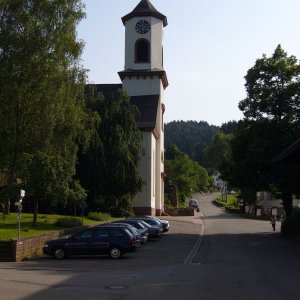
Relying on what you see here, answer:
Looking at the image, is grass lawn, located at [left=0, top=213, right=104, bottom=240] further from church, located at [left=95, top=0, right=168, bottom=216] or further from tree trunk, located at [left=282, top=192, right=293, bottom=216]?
church, located at [left=95, top=0, right=168, bottom=216]

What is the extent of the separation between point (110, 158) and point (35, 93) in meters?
21.4

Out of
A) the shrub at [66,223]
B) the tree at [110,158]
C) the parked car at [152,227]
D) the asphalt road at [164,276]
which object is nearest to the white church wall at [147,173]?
the tree at [110,158]

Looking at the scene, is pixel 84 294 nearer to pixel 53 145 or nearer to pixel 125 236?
pixel 125 236

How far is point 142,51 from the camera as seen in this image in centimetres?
6475

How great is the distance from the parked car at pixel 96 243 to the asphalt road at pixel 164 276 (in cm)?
43

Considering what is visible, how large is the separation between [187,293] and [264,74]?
31.6 meters

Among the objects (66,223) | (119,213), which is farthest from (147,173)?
(66,223)

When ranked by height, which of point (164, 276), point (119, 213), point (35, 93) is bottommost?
point (164, 276)

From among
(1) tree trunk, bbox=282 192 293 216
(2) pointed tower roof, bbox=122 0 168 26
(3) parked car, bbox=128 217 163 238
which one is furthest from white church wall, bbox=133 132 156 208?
(3) parked car, bbox=128 217 163 238

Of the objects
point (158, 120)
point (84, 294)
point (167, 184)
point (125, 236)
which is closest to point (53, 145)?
point (125, 236)

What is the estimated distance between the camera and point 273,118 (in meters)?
41.3

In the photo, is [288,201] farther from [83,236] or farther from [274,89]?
[83,236]

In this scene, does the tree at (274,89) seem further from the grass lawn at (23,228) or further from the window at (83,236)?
the window at (83,236)

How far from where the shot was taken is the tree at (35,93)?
28.4m
